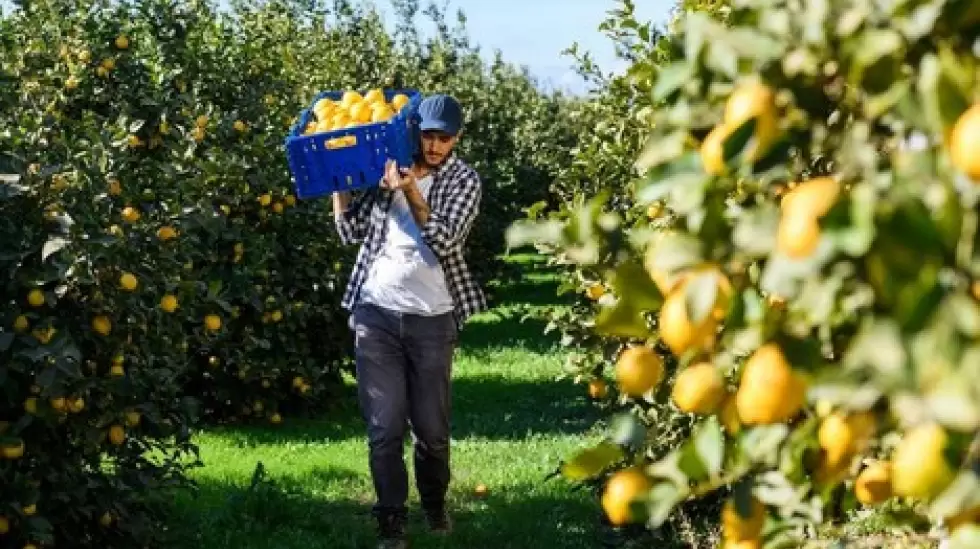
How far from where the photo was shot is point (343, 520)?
17.1 ft

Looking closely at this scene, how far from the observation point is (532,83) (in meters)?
21.7

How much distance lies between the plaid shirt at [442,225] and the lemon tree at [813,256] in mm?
3283

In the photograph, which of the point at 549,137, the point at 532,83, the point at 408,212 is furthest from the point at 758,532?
the point at 532,83

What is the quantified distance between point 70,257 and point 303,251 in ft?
13.2

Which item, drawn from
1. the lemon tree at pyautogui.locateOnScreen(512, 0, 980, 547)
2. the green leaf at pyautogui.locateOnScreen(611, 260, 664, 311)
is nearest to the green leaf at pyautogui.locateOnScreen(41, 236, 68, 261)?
the lemon tree at pyautogui.locateOnScreen(512, 0, 980, 547)

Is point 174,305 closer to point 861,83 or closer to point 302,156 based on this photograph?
point 302,156

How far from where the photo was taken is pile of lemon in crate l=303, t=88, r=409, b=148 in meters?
4.91

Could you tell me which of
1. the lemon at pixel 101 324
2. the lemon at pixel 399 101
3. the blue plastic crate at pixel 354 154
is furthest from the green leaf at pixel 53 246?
the lemon at pixel 399 101

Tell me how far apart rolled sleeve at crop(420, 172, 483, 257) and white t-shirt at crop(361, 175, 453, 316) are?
59 millimetres

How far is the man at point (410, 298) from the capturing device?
15.5 feet

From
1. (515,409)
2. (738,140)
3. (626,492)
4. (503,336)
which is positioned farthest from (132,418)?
(503,336)

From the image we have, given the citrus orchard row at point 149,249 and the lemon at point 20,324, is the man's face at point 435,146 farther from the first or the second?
the lemon at point 20,324

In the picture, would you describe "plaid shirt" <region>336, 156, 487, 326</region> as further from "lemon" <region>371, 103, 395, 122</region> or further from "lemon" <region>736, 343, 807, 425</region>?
"lemon" <region>736, 343, 807, 425</region>

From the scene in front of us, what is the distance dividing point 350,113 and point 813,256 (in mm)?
4231
